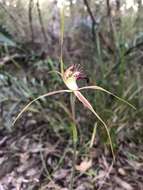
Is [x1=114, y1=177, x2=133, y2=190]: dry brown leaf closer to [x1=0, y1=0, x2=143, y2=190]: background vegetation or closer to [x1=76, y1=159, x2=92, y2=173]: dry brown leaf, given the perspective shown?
[x1=0, y1=0, x2=143, y2=190]: background vegetation

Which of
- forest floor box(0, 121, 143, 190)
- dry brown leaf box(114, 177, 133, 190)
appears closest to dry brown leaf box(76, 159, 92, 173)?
forest floor box(0, 121, 143, 190)

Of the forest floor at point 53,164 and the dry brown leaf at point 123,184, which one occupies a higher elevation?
the forest floor at point 53,164

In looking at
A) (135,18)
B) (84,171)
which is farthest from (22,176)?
(135,18)

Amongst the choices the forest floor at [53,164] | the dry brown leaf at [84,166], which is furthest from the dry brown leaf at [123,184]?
the dry brown leaf at [84,166]

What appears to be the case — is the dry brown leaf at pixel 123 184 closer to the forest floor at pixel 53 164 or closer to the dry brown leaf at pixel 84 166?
the forest floor at pixel 53 164

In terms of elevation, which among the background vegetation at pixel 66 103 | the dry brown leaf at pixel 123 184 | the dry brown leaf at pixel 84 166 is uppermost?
the background vegetation at pixel 66 103

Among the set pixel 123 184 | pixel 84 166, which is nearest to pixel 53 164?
pixel 84 166

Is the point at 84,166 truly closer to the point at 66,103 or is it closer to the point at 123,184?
the point at 123,184
